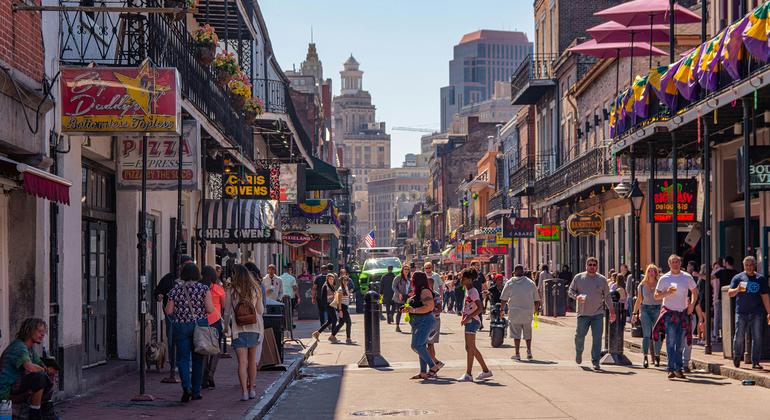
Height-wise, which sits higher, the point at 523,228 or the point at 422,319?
the point at 523,228

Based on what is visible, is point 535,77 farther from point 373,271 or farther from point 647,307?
point 647,307

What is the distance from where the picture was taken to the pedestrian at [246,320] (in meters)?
15.0

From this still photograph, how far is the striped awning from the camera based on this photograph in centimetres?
2638

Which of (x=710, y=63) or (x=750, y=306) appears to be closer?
(x=750, y=306)

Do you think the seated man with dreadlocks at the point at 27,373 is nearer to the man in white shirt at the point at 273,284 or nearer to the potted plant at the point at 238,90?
the potted plant at the point at 238,90

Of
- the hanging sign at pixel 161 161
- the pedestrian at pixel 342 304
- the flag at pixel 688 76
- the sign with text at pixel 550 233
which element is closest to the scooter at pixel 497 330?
the pedestrian at pixel 342 304

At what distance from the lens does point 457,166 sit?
114 metres

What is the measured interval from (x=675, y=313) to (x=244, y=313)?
6307 mm

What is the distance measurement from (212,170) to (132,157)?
35.0 feet

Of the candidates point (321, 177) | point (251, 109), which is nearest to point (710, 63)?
point (251, 109)

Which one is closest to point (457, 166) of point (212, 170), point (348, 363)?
point (212, 170)

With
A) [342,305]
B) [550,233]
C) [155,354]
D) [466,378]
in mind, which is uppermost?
[550,233]

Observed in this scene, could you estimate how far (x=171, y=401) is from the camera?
47.2ft

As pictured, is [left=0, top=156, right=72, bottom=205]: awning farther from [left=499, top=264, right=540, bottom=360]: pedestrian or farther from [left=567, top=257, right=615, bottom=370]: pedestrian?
[left=499, top=264, right=540, bottom=360]: pedestrian
